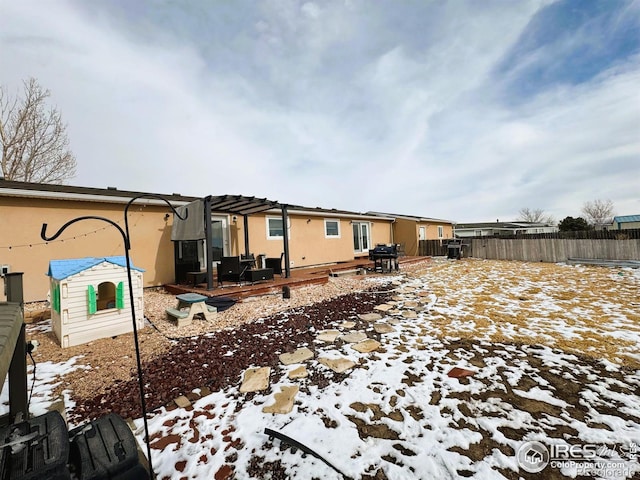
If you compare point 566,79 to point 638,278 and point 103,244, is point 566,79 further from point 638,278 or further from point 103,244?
point 103,244

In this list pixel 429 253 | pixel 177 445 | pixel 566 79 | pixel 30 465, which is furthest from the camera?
pixel 429 253

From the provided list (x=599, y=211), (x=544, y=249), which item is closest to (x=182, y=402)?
(x=544, y=249)

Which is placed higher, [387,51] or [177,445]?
[387,51]

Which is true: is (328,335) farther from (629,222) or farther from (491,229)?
(629,222)

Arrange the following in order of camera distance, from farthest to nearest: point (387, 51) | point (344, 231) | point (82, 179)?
1. point (344, 231)
2. point (82, 179)
3. point (387, 51)

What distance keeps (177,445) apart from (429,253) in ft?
62.0

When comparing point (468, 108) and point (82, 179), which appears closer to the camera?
point (468, 108)

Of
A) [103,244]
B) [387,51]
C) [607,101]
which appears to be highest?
[387,51]

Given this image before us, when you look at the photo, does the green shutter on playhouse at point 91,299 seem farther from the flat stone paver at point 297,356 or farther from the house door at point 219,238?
the house door at point 219,238

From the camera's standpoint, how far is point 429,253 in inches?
732

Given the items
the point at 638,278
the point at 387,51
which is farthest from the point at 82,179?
the point at 638,278

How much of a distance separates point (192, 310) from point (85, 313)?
160 centimetres

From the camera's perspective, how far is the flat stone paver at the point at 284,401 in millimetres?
2467
